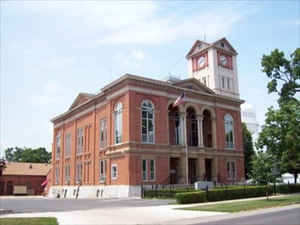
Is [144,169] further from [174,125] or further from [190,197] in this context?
[190,197]

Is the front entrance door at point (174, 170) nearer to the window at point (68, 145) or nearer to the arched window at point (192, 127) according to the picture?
the arched window at point (192, 127)

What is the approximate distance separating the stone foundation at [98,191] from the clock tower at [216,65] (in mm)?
26342

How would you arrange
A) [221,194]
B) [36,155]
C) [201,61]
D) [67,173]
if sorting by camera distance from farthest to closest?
[36,155], [201,61], [67,173], [221,194]

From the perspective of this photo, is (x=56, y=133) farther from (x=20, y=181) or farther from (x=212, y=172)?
(x=212, y=172)

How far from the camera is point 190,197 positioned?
24.0 m

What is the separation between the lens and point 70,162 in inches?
1956

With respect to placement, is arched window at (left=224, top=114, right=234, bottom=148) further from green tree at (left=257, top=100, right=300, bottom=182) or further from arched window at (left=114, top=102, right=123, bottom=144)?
arched window at (left=114, top=102, right=123, bottom=144)

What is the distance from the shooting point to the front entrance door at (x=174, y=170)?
128 ft

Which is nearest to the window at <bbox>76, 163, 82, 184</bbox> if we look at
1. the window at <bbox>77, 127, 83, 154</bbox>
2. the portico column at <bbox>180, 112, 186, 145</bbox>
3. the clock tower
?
the window at <bbox>77, 127, 83, 154</bbox>

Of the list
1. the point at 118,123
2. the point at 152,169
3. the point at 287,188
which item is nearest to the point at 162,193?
the point at 152,169

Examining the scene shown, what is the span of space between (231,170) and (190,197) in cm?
2115

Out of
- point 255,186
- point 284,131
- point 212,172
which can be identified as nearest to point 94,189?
point 212,172

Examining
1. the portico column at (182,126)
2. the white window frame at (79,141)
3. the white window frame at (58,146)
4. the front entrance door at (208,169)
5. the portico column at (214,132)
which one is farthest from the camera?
the white window frame at (58,146)

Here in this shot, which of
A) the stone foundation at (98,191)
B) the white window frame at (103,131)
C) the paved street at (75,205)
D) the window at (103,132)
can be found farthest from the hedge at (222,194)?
the window at (103,132)
